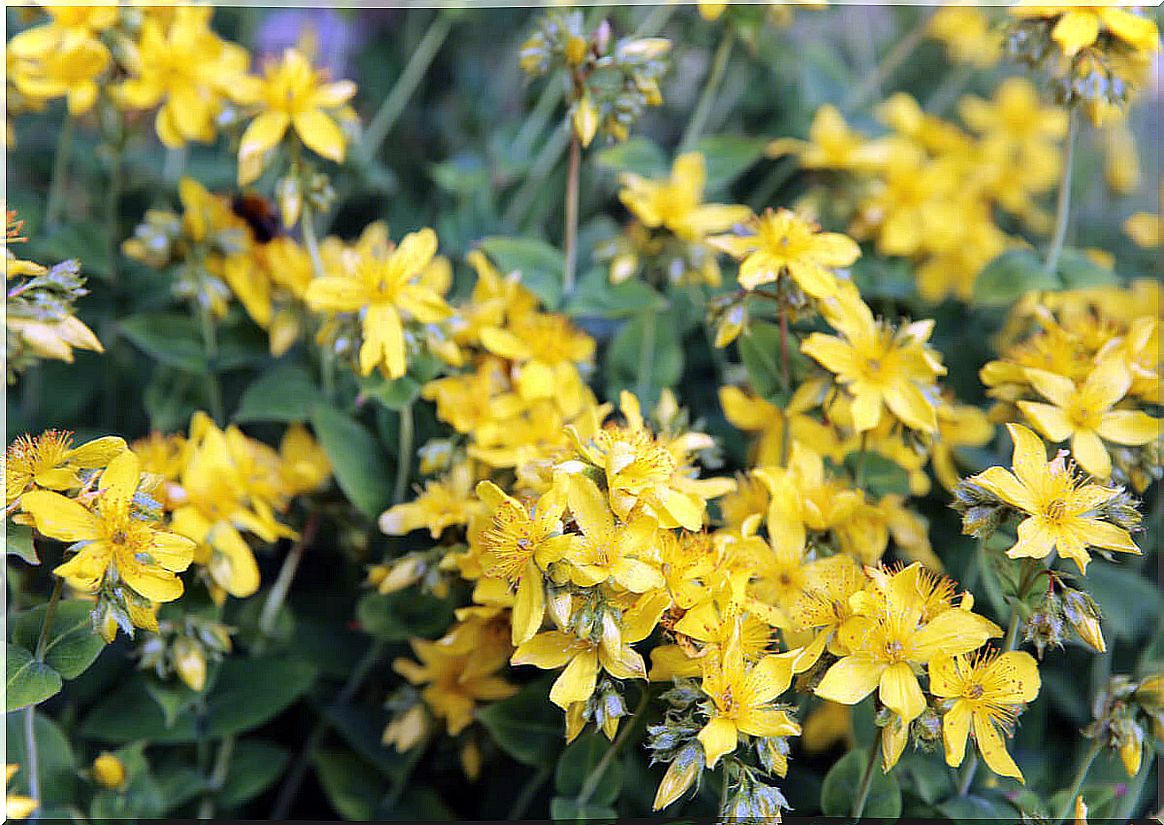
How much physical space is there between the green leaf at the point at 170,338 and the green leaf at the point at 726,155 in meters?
0.72

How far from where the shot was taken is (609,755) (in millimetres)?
925

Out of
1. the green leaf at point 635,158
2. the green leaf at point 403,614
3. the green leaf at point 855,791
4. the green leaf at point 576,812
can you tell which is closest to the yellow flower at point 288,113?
the green leaf at point 635,158

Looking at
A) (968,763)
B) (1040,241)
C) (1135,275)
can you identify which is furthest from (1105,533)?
(1040,241)

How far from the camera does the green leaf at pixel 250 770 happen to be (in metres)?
1.13

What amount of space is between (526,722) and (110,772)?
0.41 meters

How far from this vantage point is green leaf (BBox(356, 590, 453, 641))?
108 centimetres

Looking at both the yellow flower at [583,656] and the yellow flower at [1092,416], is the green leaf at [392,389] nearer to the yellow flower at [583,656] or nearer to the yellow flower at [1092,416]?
the yellow flower at [583,656]

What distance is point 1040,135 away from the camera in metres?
1.92

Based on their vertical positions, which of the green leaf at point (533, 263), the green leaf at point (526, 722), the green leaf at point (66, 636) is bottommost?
the green leaf at point (526, 722)

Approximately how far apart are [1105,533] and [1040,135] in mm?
1299

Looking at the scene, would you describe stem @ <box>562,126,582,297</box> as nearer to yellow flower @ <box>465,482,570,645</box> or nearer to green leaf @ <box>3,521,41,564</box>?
yellow flower @ <box>465,482,570,645</box>

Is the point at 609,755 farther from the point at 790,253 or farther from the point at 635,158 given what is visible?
the point at 635,158

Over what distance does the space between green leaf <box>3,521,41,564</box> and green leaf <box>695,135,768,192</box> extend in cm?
97

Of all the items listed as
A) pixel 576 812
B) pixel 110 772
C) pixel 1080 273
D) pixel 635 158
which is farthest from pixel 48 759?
pixel 1080 273
